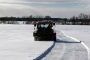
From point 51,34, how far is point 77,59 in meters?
15.6

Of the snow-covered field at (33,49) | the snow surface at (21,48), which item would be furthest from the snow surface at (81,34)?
the snow surface at (21,48)

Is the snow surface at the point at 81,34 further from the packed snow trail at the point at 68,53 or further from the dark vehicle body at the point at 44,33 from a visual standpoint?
the dark vehicle body at the point at 44,33

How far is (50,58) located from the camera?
18.0m

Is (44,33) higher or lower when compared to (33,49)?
higher

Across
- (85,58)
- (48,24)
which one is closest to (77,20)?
(48,24)

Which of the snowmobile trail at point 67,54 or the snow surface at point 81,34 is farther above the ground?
the snowmobile trail at point 67,54

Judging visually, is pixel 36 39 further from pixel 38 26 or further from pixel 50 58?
pixel 50 58

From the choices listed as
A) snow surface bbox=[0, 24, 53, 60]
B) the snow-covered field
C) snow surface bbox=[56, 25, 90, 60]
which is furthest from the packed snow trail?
snow surface bbox=[56, 25, 90, 60]

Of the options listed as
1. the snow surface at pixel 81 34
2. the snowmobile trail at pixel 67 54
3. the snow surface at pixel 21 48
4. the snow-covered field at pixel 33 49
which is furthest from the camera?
the snow surface at pixel 81 34

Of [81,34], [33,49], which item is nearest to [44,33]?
[33,49]

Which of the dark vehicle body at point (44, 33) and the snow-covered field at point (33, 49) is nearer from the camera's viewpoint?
the snow-covered field at point (33, 49)

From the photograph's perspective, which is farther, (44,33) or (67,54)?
(44,33)

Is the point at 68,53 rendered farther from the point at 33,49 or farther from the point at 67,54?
the point at 33,49

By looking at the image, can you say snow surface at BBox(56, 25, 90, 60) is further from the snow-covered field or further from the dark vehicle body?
the dark vehicle body
